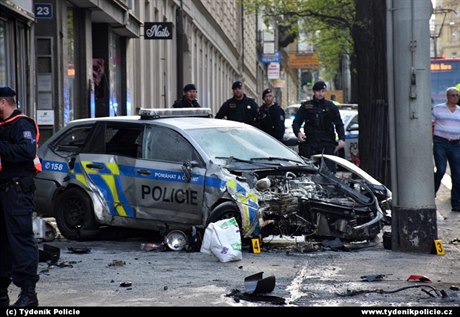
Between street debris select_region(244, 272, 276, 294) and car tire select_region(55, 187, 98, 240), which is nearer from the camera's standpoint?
street debris select_region(244, 272, 276, 294)

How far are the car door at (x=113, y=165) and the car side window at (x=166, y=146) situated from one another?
0.16m

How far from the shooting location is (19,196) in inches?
285

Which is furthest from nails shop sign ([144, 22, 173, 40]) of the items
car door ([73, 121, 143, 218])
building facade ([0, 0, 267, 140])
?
car door ([73, 121, 143, 218])

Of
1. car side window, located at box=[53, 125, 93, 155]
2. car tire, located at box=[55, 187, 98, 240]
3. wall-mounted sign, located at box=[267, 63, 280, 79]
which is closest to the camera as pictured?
car tire, located at box=[55, 187, 98, 240]

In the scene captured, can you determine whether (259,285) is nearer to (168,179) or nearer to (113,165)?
(168,179)

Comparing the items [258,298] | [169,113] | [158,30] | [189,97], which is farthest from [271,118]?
[158,30]

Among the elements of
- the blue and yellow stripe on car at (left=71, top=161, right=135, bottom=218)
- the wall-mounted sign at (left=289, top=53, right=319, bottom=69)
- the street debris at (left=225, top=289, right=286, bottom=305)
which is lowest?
the street debris at (left=225, top=289, right=286, bottom=305)

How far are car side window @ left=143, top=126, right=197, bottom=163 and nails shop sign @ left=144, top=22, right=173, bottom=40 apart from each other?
12585 mm

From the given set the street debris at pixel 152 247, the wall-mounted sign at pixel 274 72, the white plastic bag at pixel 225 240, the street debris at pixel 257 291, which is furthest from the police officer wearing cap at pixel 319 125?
the wall-mounted sign at pixel 274 72

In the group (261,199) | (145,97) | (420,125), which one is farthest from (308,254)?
(145,97)

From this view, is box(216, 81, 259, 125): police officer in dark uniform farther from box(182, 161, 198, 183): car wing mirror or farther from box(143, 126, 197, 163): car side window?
box(182, 161, 198, 183): car wing mirror

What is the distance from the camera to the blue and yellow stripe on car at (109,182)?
11.5 meters

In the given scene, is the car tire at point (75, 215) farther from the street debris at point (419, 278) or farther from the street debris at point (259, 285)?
the street debris at point (419, 278)

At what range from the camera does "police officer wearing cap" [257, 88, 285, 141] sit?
15781 millimetres
